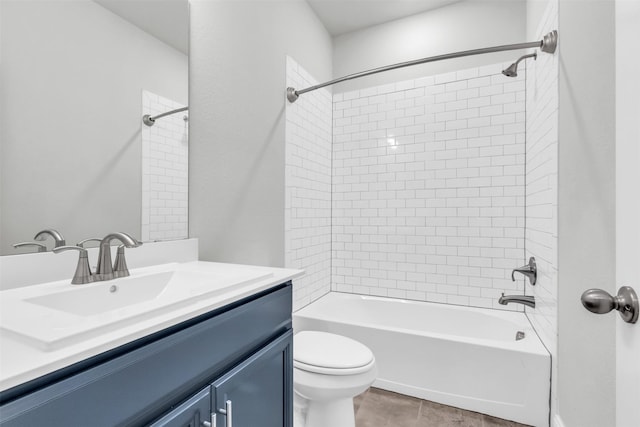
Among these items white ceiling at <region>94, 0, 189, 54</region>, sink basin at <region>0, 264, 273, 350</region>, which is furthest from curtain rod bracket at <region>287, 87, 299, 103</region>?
sink basin at <region>0, 264, 273, 350</region>

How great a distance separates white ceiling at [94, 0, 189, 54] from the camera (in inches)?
53.8

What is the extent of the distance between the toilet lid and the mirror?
33.9 inches

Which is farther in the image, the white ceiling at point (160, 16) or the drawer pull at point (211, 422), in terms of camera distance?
the white ceiling at point (160, 16)

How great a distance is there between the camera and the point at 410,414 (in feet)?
6.04

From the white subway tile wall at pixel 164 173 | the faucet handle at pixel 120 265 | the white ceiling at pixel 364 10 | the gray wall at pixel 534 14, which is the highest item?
the white ceiling at pixel 364 10

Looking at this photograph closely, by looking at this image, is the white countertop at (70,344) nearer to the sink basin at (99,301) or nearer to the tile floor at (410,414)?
the sink basin at (99,301)

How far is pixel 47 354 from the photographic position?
57 cm

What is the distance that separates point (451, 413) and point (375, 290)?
3.57 ft

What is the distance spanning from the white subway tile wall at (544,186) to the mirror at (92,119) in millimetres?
→ 1902

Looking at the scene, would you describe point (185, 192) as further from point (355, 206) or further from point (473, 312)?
point (473, 312)

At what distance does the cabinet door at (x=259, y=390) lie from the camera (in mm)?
916

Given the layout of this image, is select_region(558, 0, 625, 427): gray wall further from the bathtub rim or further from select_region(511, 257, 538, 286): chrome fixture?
select_region(511, 257, 538, 286): chrome fixture

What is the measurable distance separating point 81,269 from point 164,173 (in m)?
0.63

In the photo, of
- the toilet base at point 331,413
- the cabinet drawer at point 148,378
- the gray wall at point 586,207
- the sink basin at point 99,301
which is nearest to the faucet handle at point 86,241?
the sink basin at point 99,301
